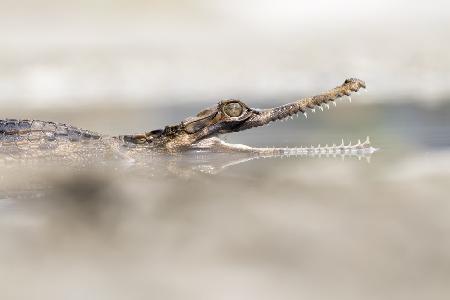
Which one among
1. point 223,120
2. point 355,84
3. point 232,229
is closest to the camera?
point 232,229

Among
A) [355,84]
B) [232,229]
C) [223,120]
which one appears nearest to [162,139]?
[223,120]

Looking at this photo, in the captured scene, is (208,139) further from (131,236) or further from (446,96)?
(446,96)

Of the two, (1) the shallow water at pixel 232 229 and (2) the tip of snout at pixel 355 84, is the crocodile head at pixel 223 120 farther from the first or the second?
(1) the shallow water at pixel 232 229

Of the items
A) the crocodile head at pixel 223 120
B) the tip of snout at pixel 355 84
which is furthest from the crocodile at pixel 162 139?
the tip of snout at pixel 355 84

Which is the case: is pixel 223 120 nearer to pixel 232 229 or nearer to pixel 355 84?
pixel 355 84

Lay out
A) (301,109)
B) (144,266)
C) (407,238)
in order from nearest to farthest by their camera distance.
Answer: (144,266)
(407,238)
(301,109)

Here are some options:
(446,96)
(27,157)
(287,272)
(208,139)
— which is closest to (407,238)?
(287,272)
